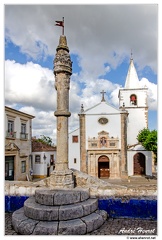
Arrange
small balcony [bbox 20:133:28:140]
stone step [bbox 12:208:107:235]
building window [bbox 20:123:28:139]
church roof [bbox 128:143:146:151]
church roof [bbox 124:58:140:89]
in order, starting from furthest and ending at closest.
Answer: church roof [bbox 124:58:140:89] → church roof [bbox 128:143:146:151] → building window [bbox 20:123:28:139] → small balcony [bbox 20:133:28:140] → stone step [bbox 12:208:107:235]

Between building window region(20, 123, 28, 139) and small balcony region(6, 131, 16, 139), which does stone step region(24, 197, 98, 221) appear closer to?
small balcony region(6, 131, 16, 139)

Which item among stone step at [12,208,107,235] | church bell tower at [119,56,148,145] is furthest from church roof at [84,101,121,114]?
stone step at [12,208,107,235]

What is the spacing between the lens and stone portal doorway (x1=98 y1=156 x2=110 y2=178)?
912 inches

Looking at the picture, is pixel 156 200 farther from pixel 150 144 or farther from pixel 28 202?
pixel 150 144

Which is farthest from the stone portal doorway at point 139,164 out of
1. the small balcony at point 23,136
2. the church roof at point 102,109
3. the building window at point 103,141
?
the small balcony at point 23,136

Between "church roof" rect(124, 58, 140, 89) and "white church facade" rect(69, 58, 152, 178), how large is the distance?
20.1 feet

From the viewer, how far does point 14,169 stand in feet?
57.7

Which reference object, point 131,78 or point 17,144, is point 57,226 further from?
point 131,78

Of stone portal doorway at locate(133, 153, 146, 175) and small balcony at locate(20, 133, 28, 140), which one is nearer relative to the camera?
small balcony at locate(20, 133, 28, 140)

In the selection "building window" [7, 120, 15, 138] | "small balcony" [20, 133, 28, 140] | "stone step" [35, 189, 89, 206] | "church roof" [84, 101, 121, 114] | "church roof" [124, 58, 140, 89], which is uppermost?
"church roof" [124, 58, 140, 89]

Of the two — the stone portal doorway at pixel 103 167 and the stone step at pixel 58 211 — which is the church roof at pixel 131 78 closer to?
the stone portal doorway at pixel 103 167

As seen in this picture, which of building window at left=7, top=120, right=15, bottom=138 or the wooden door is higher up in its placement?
building window at left=7, top=120, right=15, bottom=138

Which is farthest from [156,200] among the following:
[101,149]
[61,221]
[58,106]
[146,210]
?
[101,149]

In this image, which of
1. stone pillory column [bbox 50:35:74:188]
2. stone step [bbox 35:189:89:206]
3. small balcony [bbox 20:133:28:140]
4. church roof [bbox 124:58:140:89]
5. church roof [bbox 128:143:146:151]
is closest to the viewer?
stone step [bbox 35:189:89:206]
